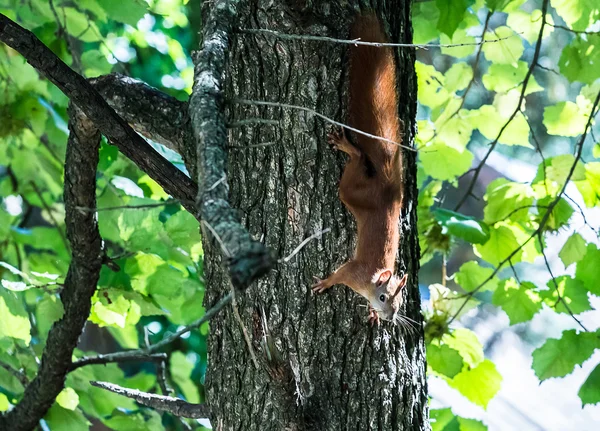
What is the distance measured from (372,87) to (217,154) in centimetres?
54

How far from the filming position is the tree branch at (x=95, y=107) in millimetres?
906

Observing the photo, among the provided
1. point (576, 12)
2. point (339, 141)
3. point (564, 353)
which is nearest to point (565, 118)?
point (576, 12)

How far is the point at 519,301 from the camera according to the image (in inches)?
61.3

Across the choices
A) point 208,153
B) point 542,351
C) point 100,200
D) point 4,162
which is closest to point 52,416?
point 100,200

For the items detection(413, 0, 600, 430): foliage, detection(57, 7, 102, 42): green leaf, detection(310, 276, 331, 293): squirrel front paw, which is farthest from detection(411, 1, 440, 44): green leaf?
detection(310, 276, 331, 293): squirrel front paw

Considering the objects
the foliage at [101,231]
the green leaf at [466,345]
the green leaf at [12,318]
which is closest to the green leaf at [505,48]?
the green leaf at [466,345]

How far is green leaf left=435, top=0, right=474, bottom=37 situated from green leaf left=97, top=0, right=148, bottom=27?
2.09 ft

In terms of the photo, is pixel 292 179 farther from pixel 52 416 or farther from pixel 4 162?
pixel 4 162

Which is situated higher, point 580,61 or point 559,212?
point 580,61

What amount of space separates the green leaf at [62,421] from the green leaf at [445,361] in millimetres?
776

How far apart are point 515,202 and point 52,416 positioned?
116cm

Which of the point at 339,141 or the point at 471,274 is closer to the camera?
the point at 339,141

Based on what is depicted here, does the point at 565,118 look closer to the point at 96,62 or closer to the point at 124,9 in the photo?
the point at 124,9

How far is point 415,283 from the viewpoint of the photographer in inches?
43.2
